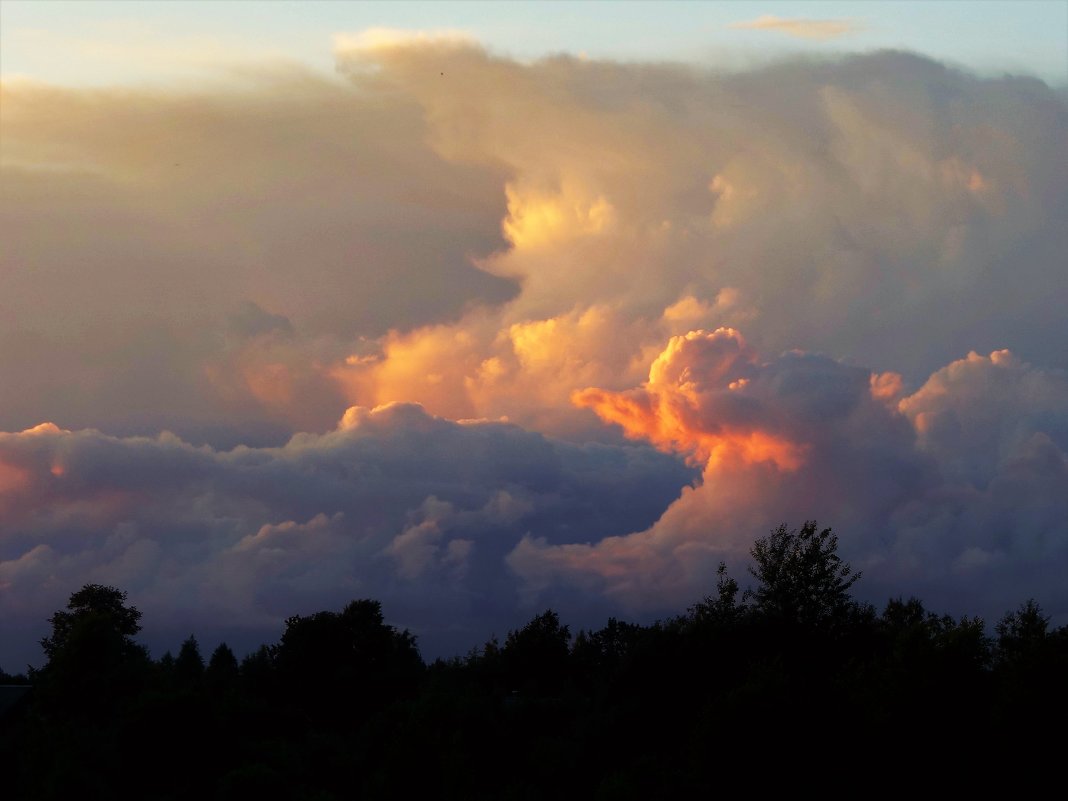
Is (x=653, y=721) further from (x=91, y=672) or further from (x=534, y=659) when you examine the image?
(x=534, y=659)

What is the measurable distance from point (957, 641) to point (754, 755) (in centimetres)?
2275

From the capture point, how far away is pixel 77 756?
67.8m

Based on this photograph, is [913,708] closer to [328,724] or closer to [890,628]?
[890,628]

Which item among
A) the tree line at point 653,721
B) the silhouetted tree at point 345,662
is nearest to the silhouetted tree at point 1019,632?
the tree line at point 653,721

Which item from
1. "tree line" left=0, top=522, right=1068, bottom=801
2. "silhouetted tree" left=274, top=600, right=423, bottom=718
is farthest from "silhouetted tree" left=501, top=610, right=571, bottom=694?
"tree line" left=0, top=522, right=1068, bottom=801

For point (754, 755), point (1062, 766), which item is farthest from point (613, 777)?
point (1062, 766)

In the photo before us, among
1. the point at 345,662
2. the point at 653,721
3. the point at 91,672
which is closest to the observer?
the point at 653,721

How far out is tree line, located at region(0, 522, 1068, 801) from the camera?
206 ft

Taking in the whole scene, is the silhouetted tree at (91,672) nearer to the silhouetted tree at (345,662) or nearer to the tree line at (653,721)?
the tree line at (653,721)

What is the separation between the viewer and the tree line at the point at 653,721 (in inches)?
2470

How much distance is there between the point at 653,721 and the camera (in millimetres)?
88750

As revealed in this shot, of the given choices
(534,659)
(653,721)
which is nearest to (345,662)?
(534,659)

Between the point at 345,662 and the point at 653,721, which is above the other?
the point at 345,662

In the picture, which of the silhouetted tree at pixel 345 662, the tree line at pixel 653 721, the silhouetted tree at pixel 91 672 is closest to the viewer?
the tree line at pixel 653 721
